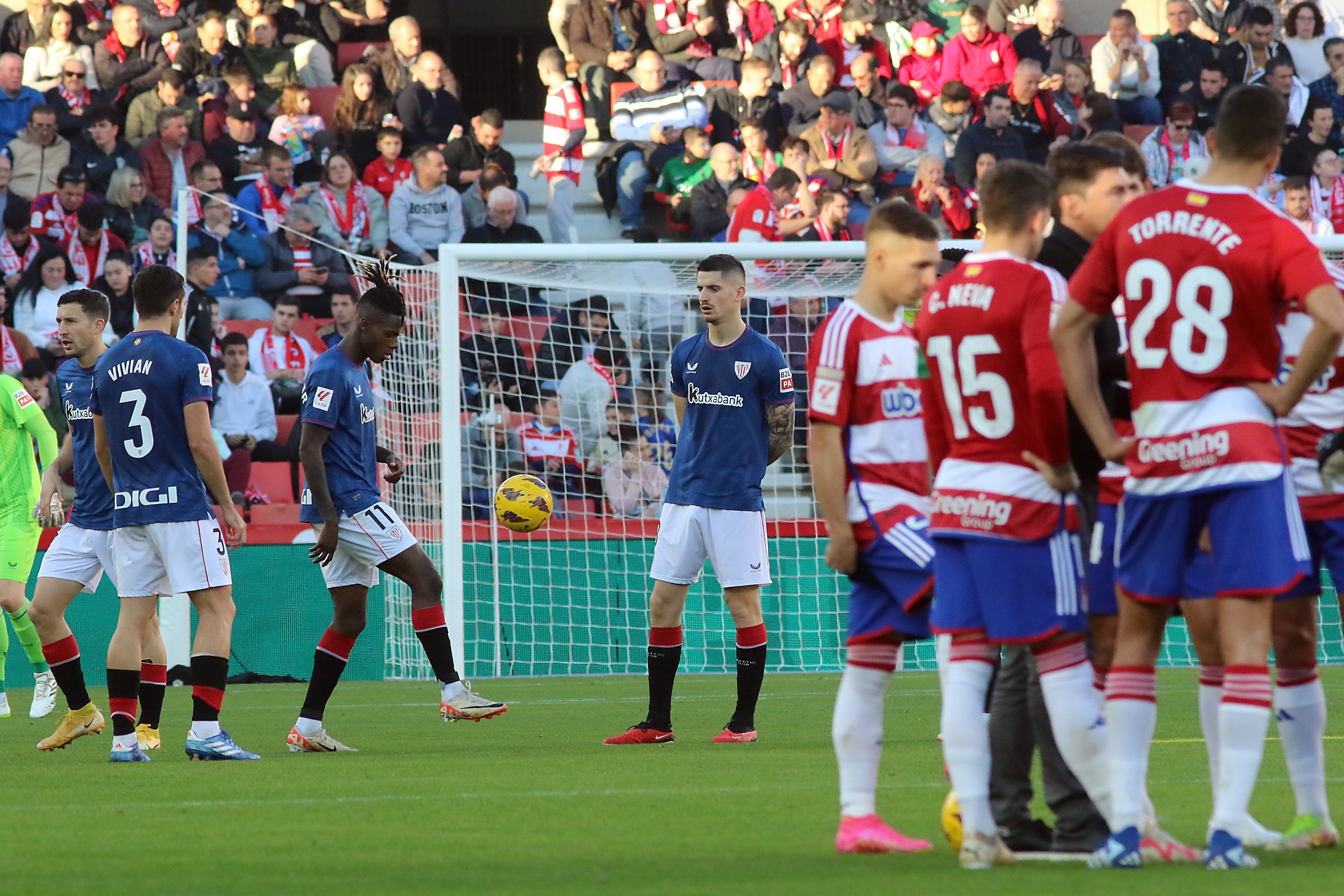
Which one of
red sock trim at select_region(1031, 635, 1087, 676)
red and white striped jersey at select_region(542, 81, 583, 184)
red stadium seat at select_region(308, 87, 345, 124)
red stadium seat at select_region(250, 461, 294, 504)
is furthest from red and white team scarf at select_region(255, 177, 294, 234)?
red sock trim at select_region(1031, 635, 1087, 676)

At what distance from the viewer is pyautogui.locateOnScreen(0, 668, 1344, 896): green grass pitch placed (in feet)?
14.2

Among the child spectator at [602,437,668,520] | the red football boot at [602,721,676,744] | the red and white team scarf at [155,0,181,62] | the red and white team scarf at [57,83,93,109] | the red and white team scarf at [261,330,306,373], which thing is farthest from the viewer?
the red and white team scarf at [155,0,181,62]

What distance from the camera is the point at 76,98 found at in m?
17.3

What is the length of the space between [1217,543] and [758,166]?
546 inches

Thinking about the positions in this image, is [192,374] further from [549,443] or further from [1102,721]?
[549,443]

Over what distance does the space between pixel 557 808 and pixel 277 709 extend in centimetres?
552

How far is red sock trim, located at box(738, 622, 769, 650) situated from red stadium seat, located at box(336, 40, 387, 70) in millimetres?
12692

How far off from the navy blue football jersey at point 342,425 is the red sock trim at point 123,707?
1.22 m

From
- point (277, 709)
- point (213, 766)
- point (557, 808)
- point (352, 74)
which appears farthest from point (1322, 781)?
point (352, 74)

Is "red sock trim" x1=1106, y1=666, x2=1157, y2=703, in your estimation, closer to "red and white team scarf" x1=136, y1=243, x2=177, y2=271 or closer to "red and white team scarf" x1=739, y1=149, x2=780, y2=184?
"red and white team scarf" x1=136, y1=243, x2=177, y2=271

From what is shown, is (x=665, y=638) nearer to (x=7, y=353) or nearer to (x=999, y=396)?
(x=999, y=396)

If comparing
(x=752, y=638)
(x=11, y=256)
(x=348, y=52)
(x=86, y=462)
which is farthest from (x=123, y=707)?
(x=348, y=52)

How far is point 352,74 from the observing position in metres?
17.7

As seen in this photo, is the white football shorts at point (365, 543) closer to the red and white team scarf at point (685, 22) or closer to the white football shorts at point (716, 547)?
the white football shorts at point (716, 547)
